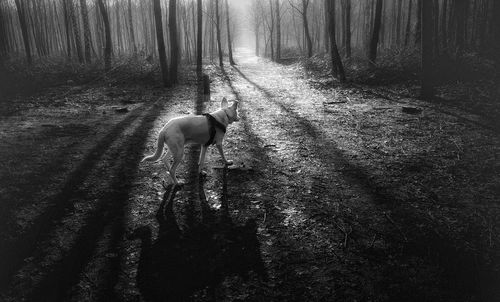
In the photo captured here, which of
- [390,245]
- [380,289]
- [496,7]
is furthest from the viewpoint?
[496,7]

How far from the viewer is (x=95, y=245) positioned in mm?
4445

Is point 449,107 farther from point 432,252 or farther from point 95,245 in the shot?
point 95,245

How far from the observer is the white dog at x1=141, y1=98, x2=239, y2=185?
588cm

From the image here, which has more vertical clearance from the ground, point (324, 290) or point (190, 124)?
point (190, 124)

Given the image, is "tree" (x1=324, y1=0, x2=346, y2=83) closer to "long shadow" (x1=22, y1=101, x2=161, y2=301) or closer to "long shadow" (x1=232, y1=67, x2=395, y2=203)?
"long shadow" (x1=232, y1=67, x2=395, y2=203)

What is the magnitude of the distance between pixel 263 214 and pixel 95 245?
2378 mm

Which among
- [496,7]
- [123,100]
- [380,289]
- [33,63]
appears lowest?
[380,289]

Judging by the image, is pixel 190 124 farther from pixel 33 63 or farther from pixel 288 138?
pixel 33 63

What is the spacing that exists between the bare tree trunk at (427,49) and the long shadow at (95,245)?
11413 millimetres

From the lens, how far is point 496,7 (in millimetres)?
19016

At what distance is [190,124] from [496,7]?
2085 cm

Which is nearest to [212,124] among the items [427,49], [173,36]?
[427,49]

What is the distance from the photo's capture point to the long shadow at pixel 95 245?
3.64 metres

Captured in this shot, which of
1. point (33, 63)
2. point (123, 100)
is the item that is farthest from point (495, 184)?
point (33, 63)
